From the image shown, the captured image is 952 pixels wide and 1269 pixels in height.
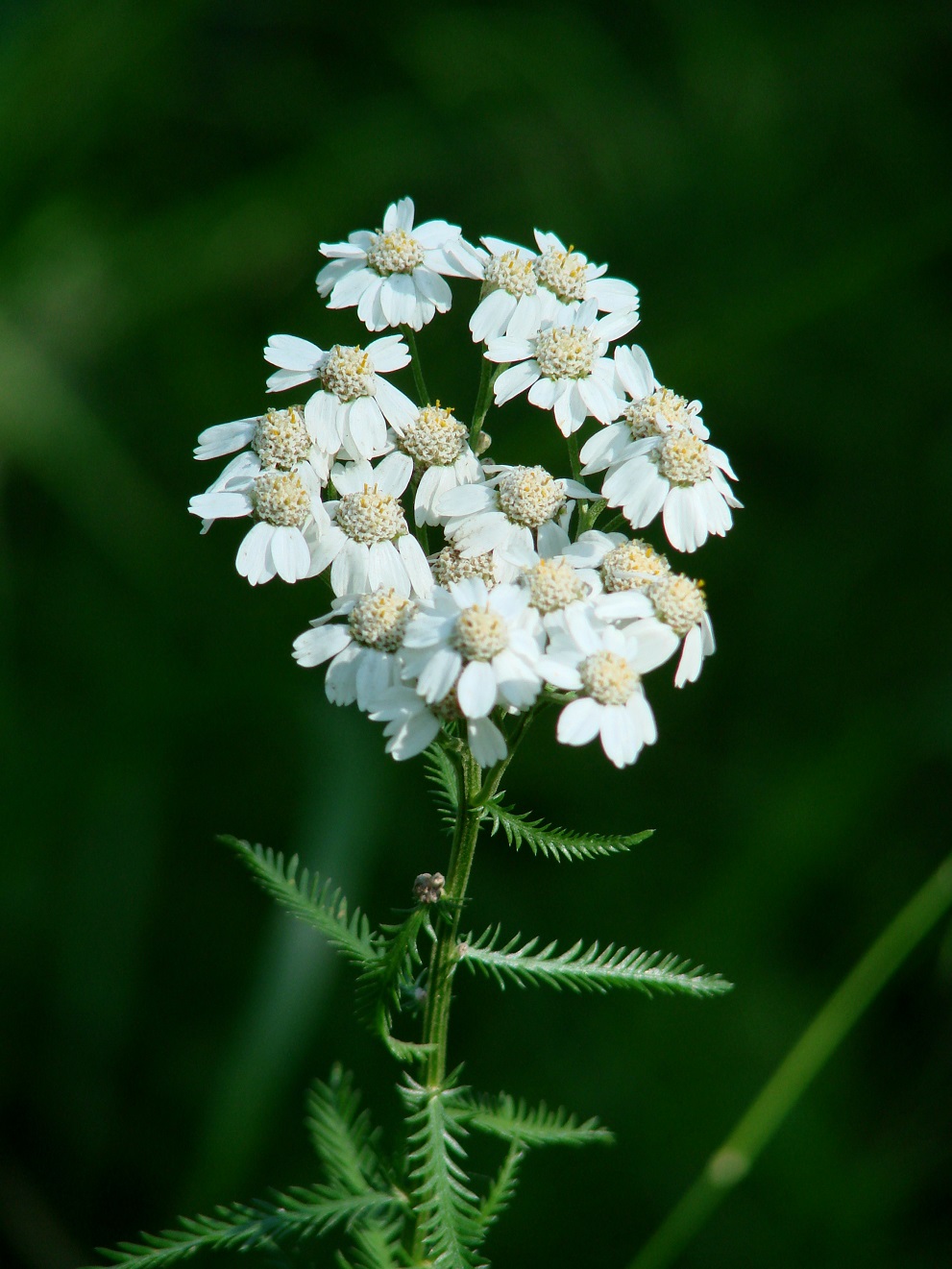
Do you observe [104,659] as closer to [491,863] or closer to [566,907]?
[491,863]

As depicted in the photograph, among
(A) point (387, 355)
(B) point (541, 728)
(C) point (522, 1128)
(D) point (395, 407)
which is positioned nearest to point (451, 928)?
(C) point (522, 1128)

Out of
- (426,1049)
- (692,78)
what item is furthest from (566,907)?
(692,78)

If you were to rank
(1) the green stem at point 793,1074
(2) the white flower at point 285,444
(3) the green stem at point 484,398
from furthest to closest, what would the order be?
(1) the green stem at point 793,1074 < (3) the green stem at point 484,398 < (2) the white flower at point 285,444

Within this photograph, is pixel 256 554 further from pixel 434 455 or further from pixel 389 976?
pixel 389 976

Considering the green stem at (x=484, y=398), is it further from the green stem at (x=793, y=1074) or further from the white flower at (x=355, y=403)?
the green stem at (x=793, y=1074)

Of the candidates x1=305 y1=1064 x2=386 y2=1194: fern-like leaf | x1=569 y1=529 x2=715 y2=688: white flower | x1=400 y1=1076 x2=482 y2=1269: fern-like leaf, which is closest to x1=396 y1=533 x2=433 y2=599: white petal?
x1=569 y1=529 x2=715 y2=688: white flower

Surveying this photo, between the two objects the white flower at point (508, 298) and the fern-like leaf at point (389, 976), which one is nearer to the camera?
the fern-like leaf at point (389, 976)

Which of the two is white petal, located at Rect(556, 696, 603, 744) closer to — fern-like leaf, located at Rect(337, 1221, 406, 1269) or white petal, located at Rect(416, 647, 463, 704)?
white petal, located at Rect(416, 647, 463, 704)

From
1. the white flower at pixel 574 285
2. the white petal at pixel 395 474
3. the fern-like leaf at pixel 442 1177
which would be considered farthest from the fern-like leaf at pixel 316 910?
the white flower at pixel 574 285
